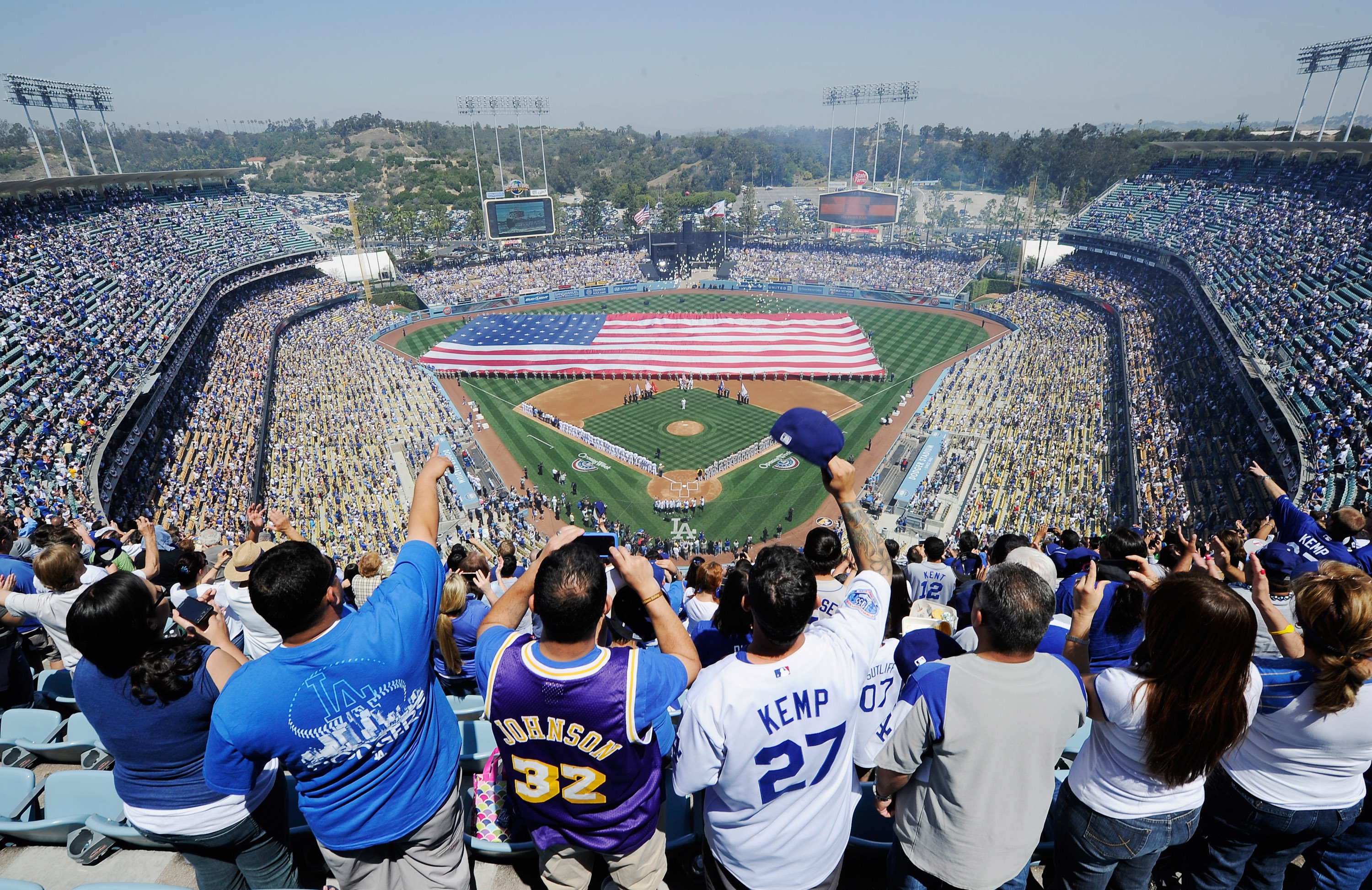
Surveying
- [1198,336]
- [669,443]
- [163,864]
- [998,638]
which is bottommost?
[669,443]

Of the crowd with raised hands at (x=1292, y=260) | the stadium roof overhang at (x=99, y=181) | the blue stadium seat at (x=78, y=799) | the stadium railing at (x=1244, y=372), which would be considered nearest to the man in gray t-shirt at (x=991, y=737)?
the blue stadium seat at (x=78, y=799)

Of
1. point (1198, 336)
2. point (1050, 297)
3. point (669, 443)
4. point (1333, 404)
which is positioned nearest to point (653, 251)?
point (1050, 297)

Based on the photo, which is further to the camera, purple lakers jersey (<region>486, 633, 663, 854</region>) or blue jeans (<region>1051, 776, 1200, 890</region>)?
blue jeans (<region>1051, 776, 1200, 890</region>)

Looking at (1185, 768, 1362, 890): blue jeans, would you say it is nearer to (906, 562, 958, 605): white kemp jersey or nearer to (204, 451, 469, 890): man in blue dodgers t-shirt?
(204, 451, 469, 890): man in blue dodgers t-shirt

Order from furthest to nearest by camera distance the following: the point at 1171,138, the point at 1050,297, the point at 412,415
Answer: the point at 1171,138 → the point at 1050,297 → the point at 412,415

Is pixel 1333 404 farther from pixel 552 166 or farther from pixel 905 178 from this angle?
pixel 552 166

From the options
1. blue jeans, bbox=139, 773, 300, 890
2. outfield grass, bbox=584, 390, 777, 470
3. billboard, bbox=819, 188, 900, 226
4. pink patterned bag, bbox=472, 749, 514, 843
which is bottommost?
outfield grass, bbox=584, 390, 777, 470

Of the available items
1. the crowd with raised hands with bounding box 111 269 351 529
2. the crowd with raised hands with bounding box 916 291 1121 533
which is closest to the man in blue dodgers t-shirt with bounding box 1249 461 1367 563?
the crowd with raised hands with bounding box 916 291 1121 533

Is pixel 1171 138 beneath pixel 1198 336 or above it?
above
